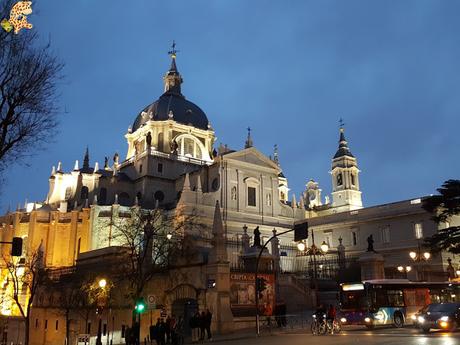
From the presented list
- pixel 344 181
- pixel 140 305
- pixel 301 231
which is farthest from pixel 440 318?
pixel 344 181

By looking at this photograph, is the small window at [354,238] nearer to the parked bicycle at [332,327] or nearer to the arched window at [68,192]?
the parked bicycle at [332,327]

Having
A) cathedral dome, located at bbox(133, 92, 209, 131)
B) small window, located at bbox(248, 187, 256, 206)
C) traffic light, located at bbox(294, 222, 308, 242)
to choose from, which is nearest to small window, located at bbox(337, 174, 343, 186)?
cathedral dome, located at bbox(133, 92, 209, 131)

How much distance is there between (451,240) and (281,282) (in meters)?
12.2

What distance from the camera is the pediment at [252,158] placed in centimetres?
6200

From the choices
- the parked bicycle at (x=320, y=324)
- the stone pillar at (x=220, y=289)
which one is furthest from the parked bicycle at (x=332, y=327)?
the stone pillar at (x=220, y=289)

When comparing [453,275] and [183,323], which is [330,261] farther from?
[183,323]

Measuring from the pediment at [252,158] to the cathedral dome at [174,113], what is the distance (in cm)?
1317

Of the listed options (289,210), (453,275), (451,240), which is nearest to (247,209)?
(289,210)

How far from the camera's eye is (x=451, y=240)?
32875 mm

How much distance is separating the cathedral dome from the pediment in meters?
13.2

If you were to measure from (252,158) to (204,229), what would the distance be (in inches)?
581

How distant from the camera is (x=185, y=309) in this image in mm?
27109

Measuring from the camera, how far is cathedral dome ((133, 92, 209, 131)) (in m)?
72.6

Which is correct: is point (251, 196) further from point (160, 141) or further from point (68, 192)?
point (68, 192)
